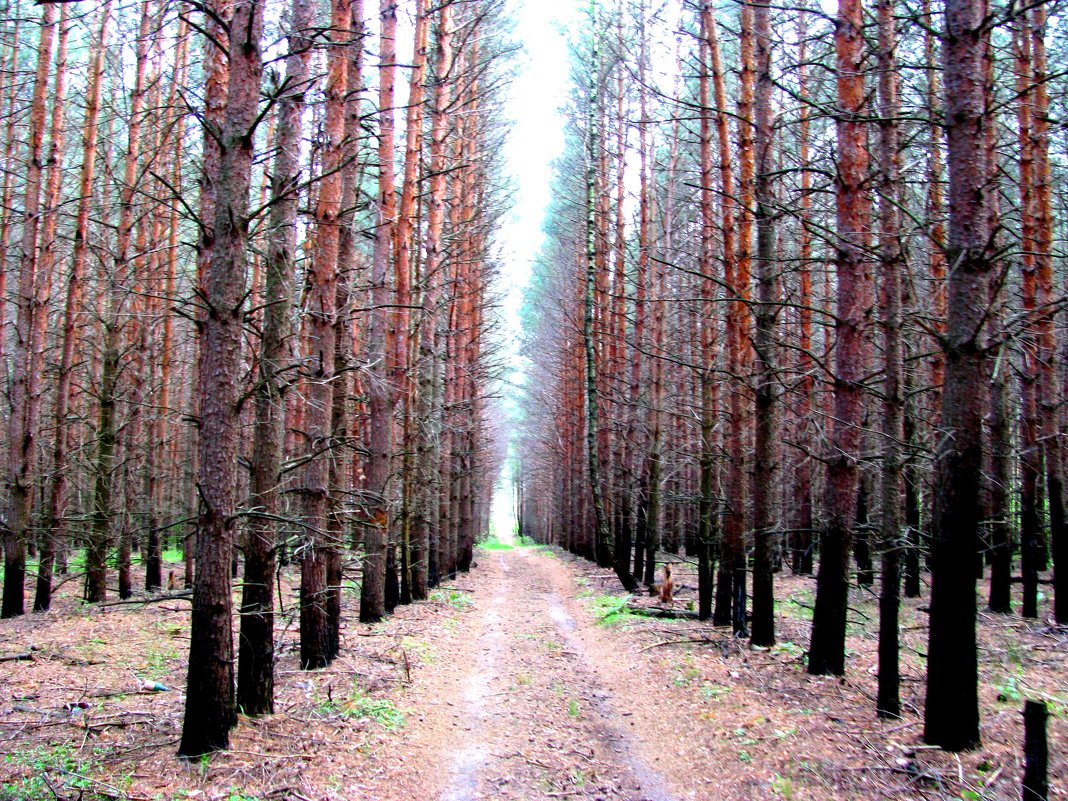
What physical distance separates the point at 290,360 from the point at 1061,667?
346 inches

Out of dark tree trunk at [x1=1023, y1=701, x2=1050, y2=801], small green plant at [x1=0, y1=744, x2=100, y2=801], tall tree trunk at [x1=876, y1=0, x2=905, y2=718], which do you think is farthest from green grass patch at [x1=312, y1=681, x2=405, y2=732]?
dark tree trunk at [x1=1023, y1=701, x2=1050, y2=801]

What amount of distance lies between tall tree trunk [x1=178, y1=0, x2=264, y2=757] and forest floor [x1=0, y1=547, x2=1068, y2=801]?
1.54ft

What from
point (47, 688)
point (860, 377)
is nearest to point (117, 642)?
point (47, 688)

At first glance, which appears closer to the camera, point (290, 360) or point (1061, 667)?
point (290, 360)

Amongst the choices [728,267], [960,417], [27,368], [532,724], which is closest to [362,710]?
[532,724]

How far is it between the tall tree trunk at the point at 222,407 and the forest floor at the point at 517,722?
47 cm

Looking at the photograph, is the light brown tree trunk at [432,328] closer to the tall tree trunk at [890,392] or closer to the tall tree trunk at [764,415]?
the tall tree trunk at [764,415]

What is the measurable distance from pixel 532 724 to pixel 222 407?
3.98 m

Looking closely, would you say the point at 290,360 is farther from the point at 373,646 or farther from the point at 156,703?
the point at 373,646

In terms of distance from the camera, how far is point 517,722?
6.82 metres

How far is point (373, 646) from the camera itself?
967cm

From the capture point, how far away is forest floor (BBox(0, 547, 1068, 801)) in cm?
482

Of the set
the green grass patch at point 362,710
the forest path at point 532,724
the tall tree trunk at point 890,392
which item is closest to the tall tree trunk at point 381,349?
the forest path at point 532,724

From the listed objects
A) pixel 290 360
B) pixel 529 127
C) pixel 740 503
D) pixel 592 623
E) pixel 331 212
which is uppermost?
pixel 529 127
